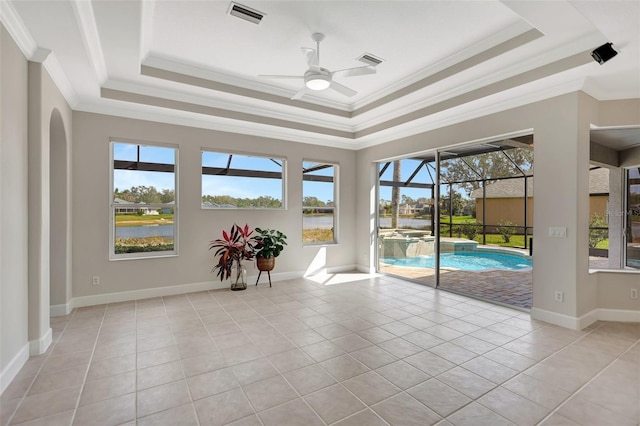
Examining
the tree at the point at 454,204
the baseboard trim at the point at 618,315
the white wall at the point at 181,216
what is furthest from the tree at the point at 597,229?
the white wall at the point at 181,216

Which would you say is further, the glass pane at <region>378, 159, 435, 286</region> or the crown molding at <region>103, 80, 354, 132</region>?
the glass pane at <region>378, 159, 435, 286</region>

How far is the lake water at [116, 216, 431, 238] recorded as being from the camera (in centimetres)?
464

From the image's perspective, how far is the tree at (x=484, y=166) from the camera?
432cm

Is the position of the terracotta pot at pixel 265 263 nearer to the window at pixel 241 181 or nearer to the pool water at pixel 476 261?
the window at pixel 241 181

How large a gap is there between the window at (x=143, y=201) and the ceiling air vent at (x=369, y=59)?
312cm

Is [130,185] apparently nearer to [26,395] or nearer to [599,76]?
[26,395]

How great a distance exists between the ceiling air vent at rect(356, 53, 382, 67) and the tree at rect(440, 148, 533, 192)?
2.16 metres

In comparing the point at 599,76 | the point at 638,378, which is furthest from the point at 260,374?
the point at 599,76

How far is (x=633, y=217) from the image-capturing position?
4180 millimetres

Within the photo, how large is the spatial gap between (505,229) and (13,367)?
227 inches

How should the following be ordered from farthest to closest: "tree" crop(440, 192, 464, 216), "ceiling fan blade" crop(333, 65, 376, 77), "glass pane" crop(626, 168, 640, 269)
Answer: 1. "tree" crop(440, 192, 464, 216)
2. "glass pane" crop(626, 168, 640, 269)
3. "ceiling fan blade" crop(333, 65, 376, 77)

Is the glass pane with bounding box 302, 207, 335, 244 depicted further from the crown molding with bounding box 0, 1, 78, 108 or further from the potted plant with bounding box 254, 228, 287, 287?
the crown molding with bounding box 0, 1, 78, 108

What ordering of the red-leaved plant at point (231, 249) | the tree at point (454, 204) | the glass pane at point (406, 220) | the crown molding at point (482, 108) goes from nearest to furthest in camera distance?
the crown molding at point (482, 108) → the red-leaved plant at point (231, 249) → the tree at point (454, 204) → the glass pane at point (406, 220)

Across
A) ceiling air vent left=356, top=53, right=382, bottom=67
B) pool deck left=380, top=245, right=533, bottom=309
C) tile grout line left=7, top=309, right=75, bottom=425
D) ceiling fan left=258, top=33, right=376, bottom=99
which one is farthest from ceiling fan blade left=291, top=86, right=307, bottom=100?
tile grout line left=7, top=309, right=75, bottom=425
